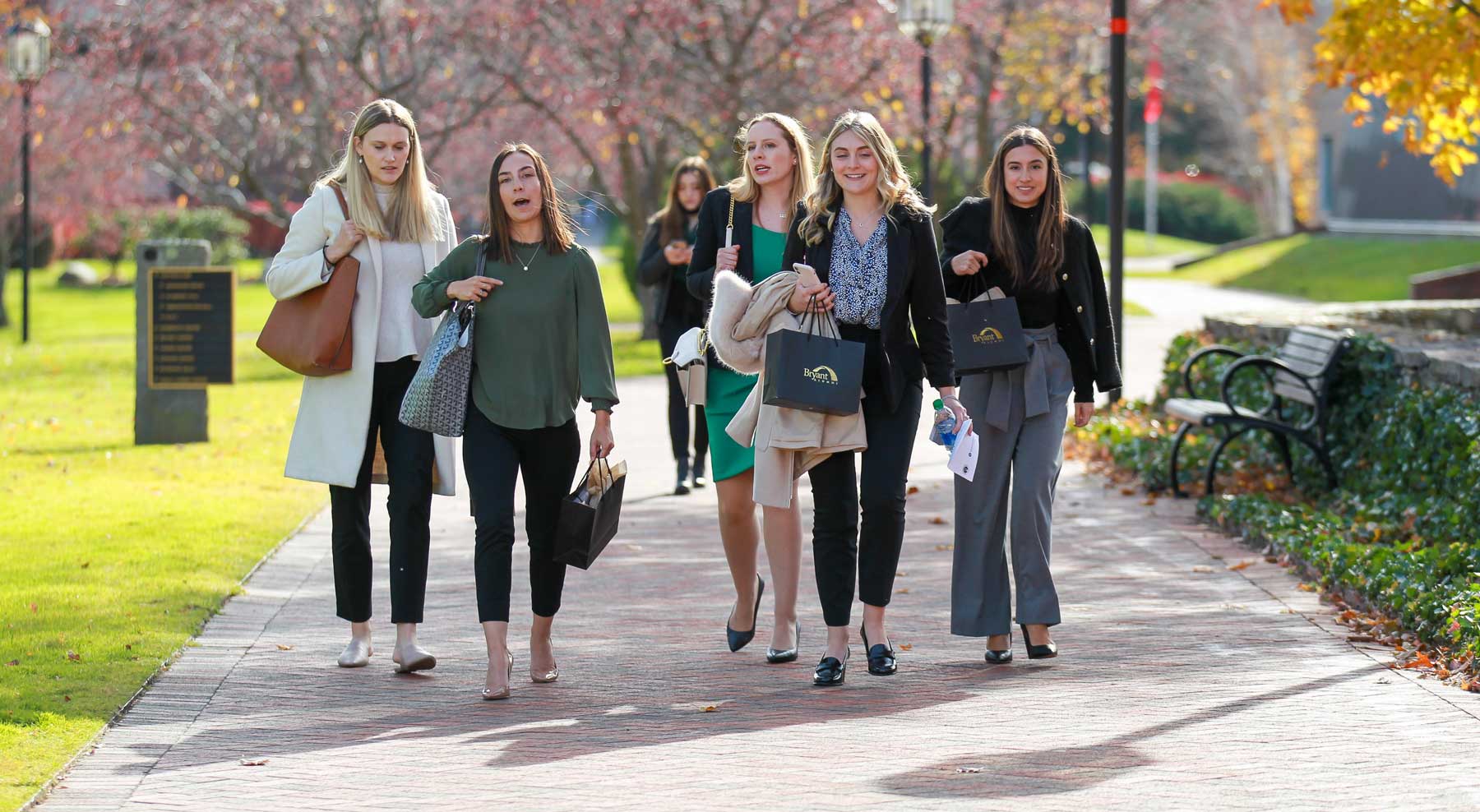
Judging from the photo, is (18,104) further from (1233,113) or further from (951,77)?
(1233,113)

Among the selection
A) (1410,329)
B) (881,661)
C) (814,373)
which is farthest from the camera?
(1410,329)

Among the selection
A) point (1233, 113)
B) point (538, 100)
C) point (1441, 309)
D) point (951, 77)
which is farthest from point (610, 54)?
point (1233, 113)

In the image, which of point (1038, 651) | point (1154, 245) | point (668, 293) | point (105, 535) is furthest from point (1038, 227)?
point (1154, 245)

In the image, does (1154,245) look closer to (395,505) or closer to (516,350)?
(395,505)

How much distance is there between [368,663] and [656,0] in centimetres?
1494

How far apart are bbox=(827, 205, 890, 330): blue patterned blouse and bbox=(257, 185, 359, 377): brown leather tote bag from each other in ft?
5.16

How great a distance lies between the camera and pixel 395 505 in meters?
6.34

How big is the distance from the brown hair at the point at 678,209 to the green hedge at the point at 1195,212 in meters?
51.4

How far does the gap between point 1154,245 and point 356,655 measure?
50.4 meters

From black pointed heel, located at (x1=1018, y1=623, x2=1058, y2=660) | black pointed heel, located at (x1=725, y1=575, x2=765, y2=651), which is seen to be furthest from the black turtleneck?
black pointed heel, located at (x1=725, y1=575, x2=765, y2=651)

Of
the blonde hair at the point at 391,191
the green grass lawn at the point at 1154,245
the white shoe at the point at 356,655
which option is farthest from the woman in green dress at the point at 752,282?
A: the green grass lawn at the point at 1154,245

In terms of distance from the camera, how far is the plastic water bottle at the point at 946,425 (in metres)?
5.97

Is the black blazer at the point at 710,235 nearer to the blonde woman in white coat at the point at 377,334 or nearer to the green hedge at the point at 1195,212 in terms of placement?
the blonde woman in white coat at the point at 377,334

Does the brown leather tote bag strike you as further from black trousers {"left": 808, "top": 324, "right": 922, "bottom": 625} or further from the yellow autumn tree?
the yellow autumn tree
